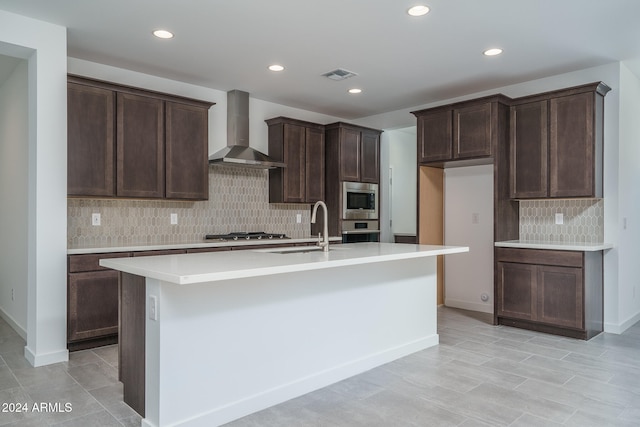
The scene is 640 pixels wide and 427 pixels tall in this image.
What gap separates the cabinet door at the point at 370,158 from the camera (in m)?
6.38

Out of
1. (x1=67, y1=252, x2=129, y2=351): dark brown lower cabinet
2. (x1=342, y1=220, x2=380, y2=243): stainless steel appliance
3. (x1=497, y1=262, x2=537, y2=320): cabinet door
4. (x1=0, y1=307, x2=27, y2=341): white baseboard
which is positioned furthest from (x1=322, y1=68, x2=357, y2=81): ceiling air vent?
(x1=0, y1=307, x2=27, y2=341): white baseboard

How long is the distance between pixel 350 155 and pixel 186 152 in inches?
93.9

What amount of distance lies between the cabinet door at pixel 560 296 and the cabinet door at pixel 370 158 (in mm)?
2770

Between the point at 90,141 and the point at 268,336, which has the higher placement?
the point at 90,141

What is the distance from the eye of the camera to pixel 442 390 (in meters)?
2.90

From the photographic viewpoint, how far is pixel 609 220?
441 cm

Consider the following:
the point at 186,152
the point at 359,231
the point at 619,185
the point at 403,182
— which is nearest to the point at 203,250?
the point at 186,152

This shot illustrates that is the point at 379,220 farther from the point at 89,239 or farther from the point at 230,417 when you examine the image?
the point at 230,417

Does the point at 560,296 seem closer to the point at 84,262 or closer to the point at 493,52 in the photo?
the point at 493,52

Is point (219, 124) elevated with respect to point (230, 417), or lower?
elevated

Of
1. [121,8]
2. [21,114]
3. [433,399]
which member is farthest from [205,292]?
[21,114]

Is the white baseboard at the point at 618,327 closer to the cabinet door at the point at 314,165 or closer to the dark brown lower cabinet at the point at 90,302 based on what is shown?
the cabinet door at the point at 314,165

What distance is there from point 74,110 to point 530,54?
413 cm

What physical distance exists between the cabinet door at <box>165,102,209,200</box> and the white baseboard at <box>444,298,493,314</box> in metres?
3.31
